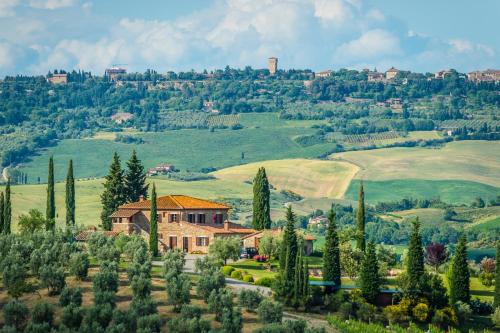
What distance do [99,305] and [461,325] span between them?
2782 centimetres

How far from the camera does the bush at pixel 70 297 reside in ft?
257

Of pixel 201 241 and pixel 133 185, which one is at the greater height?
pixel 133 185

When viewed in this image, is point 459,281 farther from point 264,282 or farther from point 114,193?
point 114,193

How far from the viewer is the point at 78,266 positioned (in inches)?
3406

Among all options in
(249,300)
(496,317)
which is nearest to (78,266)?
(249,300)

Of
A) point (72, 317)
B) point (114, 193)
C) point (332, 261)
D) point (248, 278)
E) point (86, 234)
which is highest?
point (114, 193)

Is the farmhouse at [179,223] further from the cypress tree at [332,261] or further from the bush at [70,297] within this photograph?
the bush at [70,297]

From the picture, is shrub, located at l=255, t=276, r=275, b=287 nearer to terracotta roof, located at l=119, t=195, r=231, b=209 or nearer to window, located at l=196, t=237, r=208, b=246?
window, located at l=196, t=237, r=208, b=246

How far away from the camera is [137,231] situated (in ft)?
387

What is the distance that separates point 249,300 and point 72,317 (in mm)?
13796

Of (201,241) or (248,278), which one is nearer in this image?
(248,278)

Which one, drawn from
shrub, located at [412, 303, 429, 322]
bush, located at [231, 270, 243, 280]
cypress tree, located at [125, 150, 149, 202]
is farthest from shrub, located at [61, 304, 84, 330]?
cypress tree, located at [125, 150, 149, 202]

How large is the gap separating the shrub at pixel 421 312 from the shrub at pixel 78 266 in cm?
2315

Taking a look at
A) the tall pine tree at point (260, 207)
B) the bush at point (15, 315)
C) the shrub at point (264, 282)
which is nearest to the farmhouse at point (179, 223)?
the tall pine tree at point (260, 207)
